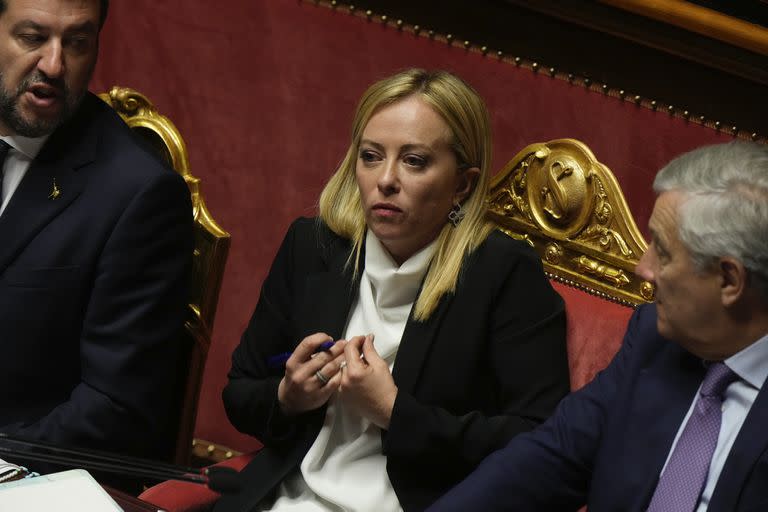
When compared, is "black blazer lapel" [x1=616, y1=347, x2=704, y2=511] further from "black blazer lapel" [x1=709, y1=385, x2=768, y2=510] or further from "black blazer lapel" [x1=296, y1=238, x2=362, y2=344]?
"black blazer lapel" [x1=296, y1=238, x2=362, y2=344]

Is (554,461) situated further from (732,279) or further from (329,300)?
(329,300)

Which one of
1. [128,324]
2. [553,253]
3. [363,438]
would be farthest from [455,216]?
[128,324]

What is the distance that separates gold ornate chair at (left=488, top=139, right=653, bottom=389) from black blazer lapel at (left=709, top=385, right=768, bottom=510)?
18.8 inches

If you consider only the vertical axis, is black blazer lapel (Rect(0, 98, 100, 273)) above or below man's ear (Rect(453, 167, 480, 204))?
below

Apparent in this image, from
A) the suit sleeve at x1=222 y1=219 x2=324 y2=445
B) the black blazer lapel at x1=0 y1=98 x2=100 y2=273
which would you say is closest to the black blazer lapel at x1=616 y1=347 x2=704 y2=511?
the suit sleeve at x1=222 y1=219 x2=324 y2=445

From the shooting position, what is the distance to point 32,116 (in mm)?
2309

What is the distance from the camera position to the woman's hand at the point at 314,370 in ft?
6.72

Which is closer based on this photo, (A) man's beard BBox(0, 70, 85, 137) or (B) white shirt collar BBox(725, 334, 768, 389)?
(B) white shirt collar BBox(725, 334, 768, 389)

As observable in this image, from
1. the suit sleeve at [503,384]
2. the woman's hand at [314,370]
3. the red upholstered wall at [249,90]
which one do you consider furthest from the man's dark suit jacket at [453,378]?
the red upholstered wall at [249,90]

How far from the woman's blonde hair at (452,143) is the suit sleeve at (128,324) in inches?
15.3

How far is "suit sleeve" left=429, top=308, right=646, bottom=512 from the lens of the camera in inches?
72.9

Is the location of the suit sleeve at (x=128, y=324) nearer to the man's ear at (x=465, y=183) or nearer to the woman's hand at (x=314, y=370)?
the woman's hand at (x=314, y=370)

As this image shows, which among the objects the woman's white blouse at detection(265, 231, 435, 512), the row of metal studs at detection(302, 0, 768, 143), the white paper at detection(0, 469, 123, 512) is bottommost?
the white paper at detection(0, 469, 123, 512)

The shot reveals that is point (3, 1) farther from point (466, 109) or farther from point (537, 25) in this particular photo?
point (537, 25)
